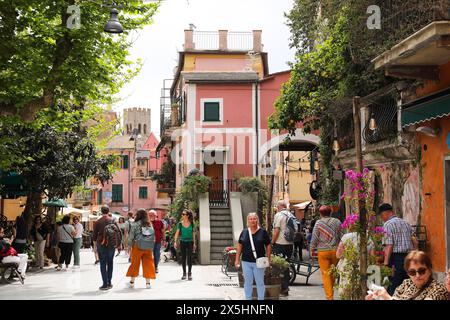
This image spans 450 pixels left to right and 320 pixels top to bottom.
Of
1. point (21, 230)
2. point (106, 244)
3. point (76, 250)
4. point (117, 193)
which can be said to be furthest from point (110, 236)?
point (117, 193)

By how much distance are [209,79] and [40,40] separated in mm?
19240

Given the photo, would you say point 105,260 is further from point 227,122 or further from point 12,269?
point 227,122

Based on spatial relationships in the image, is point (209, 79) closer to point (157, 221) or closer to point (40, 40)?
point (157, 221)

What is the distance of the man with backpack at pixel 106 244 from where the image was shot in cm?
1478

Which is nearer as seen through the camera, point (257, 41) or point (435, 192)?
point (435, 192)

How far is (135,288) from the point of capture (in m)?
15.1

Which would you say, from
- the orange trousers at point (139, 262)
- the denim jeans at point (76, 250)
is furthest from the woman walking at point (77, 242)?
the orange trousers at point (139, 262)

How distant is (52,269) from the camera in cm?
2073

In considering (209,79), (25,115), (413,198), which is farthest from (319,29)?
(209,79)

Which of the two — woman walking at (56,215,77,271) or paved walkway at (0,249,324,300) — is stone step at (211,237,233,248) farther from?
woman walking at (56,215,77,271)

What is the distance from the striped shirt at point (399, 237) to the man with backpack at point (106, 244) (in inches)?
258

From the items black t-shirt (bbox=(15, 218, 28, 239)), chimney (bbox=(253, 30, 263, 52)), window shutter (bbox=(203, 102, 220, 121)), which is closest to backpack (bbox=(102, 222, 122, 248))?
black t-shirt (bbox=(15, 218, 28, 239))

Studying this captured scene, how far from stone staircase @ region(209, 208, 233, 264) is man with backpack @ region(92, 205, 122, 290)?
8687 mm

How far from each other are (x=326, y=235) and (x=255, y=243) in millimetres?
1690
